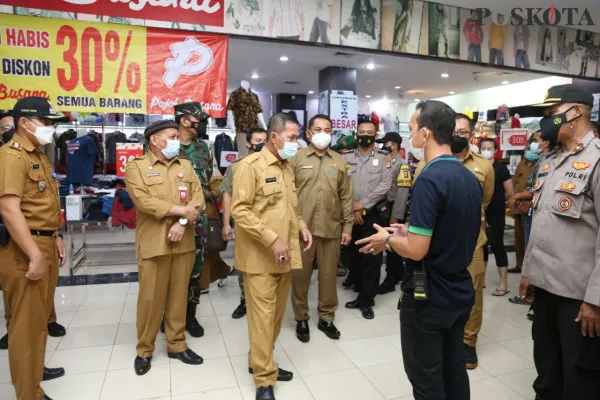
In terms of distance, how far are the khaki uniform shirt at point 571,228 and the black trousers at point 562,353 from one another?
0.12 meters

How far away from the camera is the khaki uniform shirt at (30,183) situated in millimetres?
2018

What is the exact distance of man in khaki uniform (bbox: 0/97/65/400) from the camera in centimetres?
202

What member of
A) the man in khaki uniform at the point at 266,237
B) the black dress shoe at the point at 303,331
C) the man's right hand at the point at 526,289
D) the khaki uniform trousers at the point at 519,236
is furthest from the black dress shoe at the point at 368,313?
the khaki uniform trousers at the point at 519,236

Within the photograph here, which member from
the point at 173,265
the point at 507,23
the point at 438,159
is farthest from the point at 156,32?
the point at 507,23

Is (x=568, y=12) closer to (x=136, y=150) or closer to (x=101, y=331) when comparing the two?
(x=136, y=150)

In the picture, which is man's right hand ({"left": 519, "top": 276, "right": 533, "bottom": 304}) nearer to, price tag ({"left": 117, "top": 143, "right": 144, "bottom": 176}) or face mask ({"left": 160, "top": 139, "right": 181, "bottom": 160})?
face mask ({"left": 160, "top": 139, "right": 181, "bottom": 160})

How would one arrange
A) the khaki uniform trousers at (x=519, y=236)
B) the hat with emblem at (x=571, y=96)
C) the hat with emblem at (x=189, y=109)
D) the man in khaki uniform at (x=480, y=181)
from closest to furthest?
the hat with emblem at (x=571, y=96) → the man in khaki uniform at (x=480, y=181) → the hat with emblem at (x=189, y=109) → the khaki uniform trousers at (x=519, y=236)

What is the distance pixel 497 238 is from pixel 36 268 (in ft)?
13.6

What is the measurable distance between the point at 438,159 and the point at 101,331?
3.03 metres

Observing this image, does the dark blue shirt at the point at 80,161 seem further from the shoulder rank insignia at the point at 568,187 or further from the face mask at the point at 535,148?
the shoulder rank insignia at the point at 568,187

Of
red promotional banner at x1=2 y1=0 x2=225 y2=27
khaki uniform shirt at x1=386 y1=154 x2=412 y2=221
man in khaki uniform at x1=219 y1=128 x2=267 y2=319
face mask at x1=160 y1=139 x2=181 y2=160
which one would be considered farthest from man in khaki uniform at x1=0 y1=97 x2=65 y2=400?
khaki uniform shirt at x1=386 y1=154 x2=412 y2=221

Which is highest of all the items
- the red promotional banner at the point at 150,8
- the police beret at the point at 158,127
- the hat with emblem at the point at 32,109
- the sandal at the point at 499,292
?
the red promotional banner at the point at 150,8

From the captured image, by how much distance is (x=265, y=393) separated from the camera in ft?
7.82

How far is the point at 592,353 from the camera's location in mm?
1898
